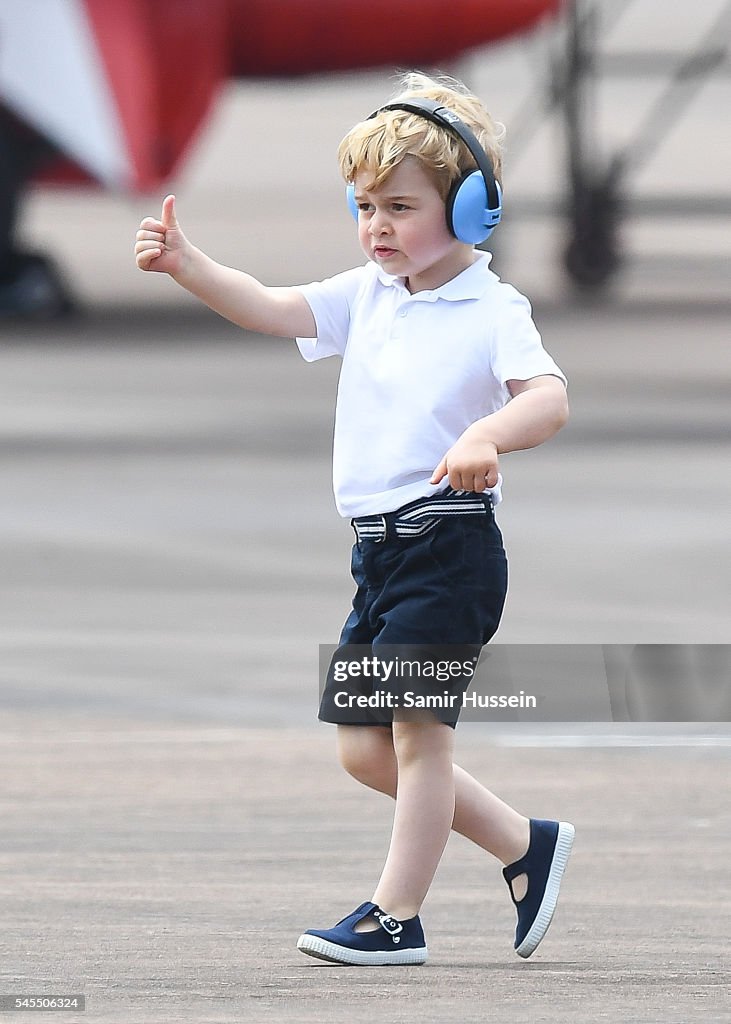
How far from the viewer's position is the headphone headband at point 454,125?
4047 millimetres

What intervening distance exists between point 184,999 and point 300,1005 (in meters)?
0.20

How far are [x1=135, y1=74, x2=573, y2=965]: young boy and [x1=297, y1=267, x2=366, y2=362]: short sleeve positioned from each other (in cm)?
9

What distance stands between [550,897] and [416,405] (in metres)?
0.99

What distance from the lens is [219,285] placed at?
4.19 m

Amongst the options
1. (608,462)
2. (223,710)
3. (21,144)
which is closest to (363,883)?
(223,710)

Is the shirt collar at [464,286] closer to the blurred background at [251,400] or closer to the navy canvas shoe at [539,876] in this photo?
the navy canvas shoe at [539,876]

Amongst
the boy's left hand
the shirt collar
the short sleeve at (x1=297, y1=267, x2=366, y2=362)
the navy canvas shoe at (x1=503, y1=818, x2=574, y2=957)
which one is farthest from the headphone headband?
the navy canvas shoe at (x1=503, y1=818, x2=574, y2=957)

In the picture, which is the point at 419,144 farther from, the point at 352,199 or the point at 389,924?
the point at 389,924

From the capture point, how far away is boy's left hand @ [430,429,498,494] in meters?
3.78

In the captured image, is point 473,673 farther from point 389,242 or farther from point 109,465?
point 109,465

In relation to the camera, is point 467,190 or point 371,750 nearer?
point 467,190

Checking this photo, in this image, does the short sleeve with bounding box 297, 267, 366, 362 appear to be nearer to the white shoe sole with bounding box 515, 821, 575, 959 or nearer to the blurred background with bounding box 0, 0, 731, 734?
the white shoe sole with bounding box 515, 821, 575, 959

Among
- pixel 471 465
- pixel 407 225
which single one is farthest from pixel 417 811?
pixel 407 225

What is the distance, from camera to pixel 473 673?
410 cm
